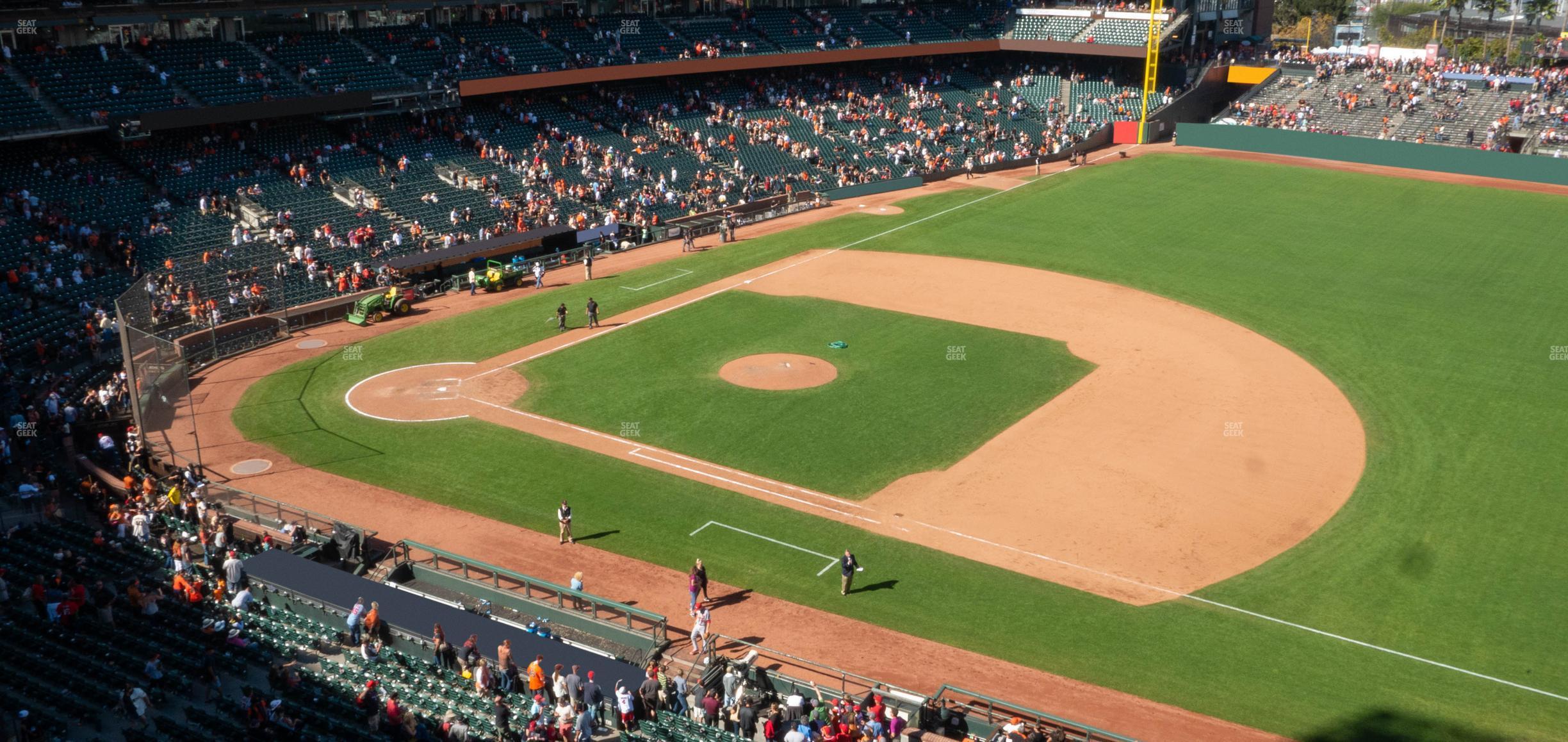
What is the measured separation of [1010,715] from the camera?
21656mm

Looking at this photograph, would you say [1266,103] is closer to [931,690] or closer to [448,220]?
[448,220]

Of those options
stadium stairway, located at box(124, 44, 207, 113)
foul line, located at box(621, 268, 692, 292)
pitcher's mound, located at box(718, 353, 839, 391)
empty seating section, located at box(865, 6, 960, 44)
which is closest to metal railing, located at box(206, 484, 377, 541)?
pitcher's mound, located at box(718, 353, 839, 391)

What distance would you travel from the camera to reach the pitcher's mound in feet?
128

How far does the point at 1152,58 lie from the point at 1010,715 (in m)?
64.5

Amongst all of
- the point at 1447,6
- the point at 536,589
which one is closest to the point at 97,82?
the point at 536,589

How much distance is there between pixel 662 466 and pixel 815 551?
20.7 ft

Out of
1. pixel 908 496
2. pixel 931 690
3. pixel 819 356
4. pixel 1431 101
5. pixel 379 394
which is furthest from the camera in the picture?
pixel 1431 101

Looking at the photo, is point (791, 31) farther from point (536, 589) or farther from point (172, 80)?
point (536, 589)

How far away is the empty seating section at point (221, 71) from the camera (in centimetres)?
5191

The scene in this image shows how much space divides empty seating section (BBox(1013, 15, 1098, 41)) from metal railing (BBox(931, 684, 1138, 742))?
69.9 m

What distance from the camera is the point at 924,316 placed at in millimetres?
45812

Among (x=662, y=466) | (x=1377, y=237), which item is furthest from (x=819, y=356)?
(x=1377, y=237)

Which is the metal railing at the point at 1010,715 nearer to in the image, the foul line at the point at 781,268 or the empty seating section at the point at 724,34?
the foul line at the point at 781,268

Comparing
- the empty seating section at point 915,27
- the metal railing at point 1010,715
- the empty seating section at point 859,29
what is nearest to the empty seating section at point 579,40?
the empty seating section at point 859,29
